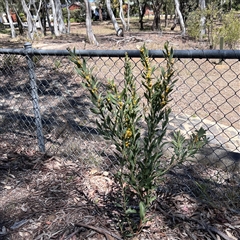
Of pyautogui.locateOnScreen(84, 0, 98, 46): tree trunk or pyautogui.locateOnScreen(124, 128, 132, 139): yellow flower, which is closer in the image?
pyautogui.locateOnScreen(124, 128, 132, 139): yellow flower

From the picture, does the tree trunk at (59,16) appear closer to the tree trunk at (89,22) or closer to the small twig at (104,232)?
the tree trunk at (89,22)

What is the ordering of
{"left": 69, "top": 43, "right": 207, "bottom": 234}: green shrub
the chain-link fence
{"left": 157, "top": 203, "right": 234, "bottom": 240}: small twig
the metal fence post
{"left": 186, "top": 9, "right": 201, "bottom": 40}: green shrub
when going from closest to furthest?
{"left": 69, "top": 43, "right": 207, "bottom": 234}: green shrub < {"left": 157, "top": 203, "right": 234, "bottom": 240}: small twig < the chain-link fence < the metal fence post < {"left": 186, "top": 9, "right": 201, "bottom": 40}: green shrub

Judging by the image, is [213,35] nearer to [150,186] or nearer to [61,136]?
[61,136]

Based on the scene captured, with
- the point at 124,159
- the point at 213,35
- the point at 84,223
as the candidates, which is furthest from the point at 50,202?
the point at 213,35

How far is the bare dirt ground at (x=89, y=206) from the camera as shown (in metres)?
1.86

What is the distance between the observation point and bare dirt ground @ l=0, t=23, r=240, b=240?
1.86 meters

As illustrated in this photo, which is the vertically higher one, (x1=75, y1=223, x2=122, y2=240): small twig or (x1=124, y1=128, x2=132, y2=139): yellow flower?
(x1=124, y1=128, x2=132, y2=139): yellow flower

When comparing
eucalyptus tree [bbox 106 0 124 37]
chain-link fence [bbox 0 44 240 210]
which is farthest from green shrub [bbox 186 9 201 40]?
chain-link fence [bbox 0 44 240 210]

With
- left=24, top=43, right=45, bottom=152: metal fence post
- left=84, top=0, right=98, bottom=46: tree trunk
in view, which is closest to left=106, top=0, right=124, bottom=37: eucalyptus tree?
left=84, top=0, right=98, bottom=46: tree trunk

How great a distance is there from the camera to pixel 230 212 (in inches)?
78.4

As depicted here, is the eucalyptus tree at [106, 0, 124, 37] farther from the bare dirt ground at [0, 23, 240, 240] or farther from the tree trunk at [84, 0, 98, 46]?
the bare dirt ground at [0, 23, 240, 240]

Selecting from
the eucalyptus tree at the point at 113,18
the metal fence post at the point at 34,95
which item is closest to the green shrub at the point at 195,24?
the eucalyptus tree at the point at 113,18

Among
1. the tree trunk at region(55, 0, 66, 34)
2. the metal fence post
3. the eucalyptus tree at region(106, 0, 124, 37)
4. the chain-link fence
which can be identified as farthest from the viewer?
the tree trunk at region(55, 0, 66, 34)

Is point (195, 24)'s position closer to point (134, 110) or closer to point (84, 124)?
point (84, 124)
